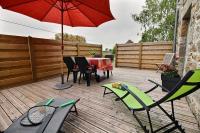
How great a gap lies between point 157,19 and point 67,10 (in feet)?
41.4

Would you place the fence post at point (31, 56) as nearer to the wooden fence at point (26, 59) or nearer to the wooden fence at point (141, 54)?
the wooden fence at point (26, 59)

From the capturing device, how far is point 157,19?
543 inches

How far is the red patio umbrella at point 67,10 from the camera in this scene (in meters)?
3.26

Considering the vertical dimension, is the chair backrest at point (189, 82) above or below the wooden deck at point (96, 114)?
above

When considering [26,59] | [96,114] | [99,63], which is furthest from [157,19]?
[96,114]

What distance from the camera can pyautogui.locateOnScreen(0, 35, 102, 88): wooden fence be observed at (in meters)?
3.80

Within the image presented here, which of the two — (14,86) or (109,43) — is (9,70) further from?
(109,43)

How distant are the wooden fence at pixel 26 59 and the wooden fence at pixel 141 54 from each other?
4.07 m

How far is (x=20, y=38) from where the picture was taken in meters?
4.10

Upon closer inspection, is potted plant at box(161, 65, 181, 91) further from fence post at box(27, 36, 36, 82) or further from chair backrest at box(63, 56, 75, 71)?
fence post at box(27, 36, 36, 82)

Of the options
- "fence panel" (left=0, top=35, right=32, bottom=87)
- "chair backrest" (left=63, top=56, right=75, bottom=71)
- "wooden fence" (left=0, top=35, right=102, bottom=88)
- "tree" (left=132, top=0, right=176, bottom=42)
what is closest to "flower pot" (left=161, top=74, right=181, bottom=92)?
"chair backrest" (left=63, top=56, right=75, bottom=71)

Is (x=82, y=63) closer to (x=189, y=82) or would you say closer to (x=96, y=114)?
(x=96, y=114)

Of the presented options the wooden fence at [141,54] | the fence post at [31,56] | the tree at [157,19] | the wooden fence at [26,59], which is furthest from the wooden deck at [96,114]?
the tree at [157,19]

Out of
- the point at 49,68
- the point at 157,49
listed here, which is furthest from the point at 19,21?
the point at 157,49
